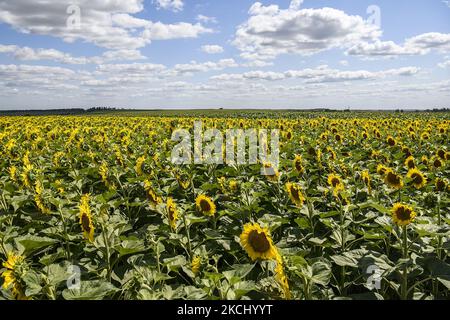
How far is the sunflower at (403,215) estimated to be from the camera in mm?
4288

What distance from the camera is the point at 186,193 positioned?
24.1 feet

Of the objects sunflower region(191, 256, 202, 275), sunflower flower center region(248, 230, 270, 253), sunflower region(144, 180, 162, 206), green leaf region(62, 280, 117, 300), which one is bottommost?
sunflower region(191, 256, 202, 275)

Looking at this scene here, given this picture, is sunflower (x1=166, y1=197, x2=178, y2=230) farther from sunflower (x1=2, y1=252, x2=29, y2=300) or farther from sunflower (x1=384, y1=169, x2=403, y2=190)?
sunflower (x1=384, y1=169, x2=403, y2=190)

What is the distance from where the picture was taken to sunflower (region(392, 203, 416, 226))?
4288mm

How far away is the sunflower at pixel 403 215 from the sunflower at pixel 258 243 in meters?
1.45

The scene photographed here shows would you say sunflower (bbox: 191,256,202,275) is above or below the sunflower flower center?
below

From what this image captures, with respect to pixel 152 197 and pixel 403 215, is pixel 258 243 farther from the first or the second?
pixel 152 197

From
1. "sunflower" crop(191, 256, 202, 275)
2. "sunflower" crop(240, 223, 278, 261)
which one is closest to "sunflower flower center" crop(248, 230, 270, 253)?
"sunflower" crop(240, 223, 278, 261)

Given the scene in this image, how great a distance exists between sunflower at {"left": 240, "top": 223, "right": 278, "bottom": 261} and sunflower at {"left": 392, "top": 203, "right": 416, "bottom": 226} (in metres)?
1.45

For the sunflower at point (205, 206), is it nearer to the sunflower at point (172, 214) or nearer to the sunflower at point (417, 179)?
the sunflower at point (172, 214)

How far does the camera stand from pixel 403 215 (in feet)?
14.2

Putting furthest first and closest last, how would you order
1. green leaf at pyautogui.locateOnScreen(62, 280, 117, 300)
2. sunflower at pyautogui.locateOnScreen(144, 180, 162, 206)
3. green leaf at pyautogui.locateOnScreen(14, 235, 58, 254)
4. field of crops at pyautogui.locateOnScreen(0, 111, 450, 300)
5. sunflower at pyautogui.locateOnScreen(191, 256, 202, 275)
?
1. sunflower at pyautogui.locateOnScreen(144, 180, 162, 206)
2. green leaf at pyautogui.locateOnScreen(14, 235, 58, 254)
3. sunflower at pyautogui.locateOnScreen(191, 256, 202, 275)
4. field of crops at pyautogui.locateOnScreen(0, 111, 450, 300)
5. green leaf at pyautogui.locateOnScreen(62, 280, 117, 300)

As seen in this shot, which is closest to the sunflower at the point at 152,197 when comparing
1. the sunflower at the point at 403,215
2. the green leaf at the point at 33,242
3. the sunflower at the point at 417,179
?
the green leaf at the point at 33,242
